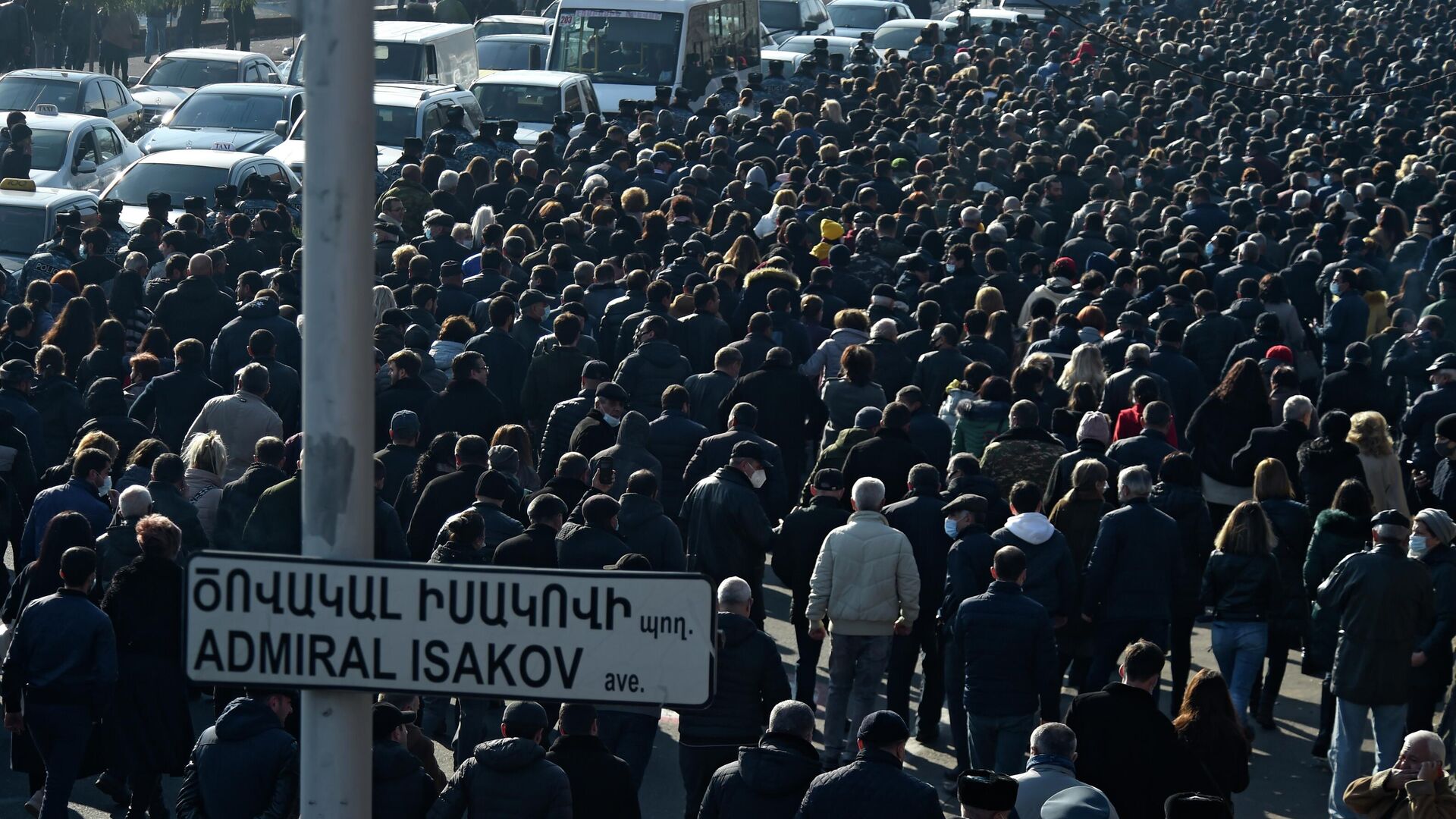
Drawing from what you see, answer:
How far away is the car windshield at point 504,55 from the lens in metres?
32.7

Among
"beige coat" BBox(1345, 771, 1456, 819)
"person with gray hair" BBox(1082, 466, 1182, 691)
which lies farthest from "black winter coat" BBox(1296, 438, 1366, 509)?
"beige coat" BBox(1345, 771, 1456, 819)

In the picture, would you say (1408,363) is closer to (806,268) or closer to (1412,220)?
(806,268)

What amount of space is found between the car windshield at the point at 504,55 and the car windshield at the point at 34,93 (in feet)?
27.0

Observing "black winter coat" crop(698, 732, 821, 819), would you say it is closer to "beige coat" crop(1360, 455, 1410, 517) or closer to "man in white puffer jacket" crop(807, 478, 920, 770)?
"man in white puffer jacket" crop(807, 478, 920, 770)

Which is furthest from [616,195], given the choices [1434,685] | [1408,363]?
[1434,685]

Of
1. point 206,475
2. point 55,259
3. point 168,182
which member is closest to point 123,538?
point 206,475

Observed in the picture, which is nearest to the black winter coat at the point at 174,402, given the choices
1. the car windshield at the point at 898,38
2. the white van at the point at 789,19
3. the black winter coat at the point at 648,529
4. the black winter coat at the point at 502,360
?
the black winter coat at the point at 502,360

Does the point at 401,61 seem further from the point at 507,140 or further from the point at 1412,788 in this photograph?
the point at 1412,788

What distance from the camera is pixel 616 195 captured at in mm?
19500

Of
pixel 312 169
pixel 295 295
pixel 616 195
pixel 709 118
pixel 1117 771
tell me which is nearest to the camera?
pixel 312 169

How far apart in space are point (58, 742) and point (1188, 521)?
19.0 ft

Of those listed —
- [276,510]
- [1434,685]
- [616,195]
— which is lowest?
[1434,685]

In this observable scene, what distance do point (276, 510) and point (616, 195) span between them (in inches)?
405

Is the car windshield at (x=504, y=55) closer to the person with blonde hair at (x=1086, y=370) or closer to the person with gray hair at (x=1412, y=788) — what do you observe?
the person with blonde hair at (x=1086, y=370)
